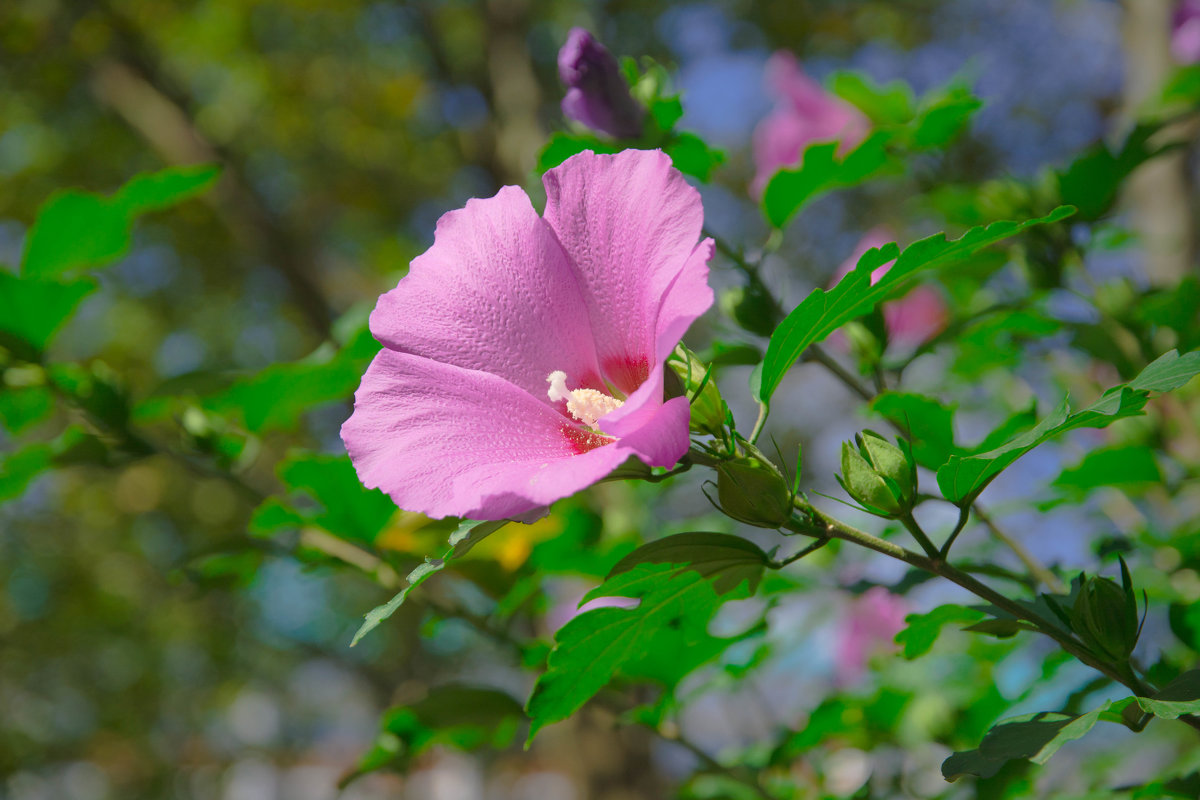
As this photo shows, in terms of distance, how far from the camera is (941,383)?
1569mm

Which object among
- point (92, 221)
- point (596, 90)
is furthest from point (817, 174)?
point (92, 221)

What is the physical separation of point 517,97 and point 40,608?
7613mm

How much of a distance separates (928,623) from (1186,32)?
1582 mm

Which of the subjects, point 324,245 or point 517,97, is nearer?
point 517,97

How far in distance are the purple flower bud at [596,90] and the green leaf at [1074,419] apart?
0.51 metres

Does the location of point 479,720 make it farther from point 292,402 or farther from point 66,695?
point 66,695

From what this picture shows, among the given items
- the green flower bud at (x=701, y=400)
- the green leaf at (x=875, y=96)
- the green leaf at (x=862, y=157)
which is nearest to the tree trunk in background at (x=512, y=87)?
the green leaf at (x=875, y=96)

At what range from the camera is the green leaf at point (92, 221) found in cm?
96

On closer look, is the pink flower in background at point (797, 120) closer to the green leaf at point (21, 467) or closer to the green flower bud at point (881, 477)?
the green flower bud at point (881, 477)

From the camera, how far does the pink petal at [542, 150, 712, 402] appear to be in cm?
57

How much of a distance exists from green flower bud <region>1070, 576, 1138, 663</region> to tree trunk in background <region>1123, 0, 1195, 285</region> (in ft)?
4.14

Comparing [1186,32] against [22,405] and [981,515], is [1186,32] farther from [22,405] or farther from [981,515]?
[22,405]

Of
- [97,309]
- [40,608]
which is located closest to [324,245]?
[97,309]

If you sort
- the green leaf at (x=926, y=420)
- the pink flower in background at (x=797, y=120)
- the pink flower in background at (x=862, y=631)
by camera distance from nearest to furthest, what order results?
the green leaf at (x=926, y=420), the pink flower in background at (x=797, y=120), the pink flower in background at (x=862, y=631)
